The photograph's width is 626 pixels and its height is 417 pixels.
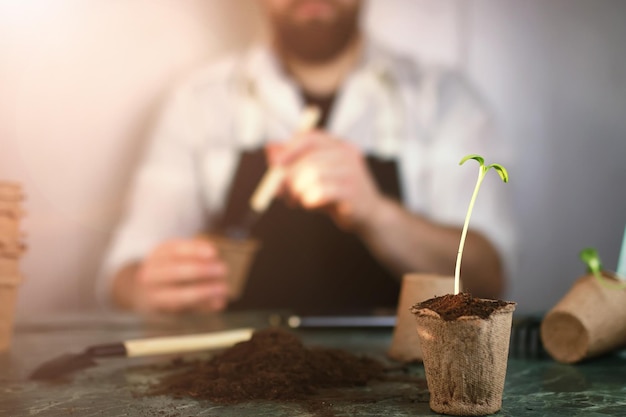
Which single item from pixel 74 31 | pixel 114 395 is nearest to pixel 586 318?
pixel 114 395

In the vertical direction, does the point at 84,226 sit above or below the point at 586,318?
above

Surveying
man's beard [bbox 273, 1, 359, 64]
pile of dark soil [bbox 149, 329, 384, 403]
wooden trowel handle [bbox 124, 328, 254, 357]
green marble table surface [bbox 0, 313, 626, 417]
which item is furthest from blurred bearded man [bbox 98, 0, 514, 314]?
pile of dark soil [bbox 149, 329, 384, 403]

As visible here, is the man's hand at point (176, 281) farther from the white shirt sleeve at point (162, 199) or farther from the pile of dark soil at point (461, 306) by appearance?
the pile of dark soil at point (461, 306)

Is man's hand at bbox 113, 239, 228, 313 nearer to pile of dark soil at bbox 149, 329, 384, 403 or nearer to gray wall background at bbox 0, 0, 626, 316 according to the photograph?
gray wall background at bbox 0, 0, 626, 316

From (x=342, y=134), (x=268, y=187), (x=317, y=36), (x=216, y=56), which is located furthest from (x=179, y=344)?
(x=317, y=36)

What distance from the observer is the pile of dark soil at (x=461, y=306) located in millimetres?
1986

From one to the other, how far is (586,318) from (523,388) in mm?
603

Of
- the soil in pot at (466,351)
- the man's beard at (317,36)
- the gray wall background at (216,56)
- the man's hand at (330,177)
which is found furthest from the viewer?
the man's beard at (317,36)

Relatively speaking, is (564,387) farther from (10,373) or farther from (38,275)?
(38,275)

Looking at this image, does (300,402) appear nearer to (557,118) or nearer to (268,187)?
(268,187)

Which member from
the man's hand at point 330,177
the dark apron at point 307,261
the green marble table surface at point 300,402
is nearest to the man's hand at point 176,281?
the dark apron at point 307,261

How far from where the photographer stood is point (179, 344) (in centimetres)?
305

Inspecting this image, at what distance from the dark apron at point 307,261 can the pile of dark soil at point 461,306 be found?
232cm

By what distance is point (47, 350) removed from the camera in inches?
125
